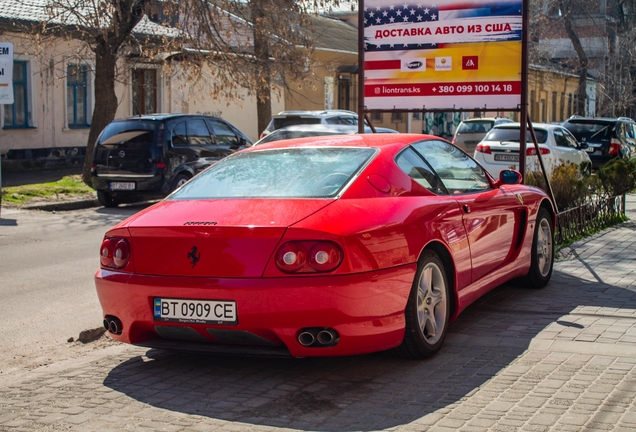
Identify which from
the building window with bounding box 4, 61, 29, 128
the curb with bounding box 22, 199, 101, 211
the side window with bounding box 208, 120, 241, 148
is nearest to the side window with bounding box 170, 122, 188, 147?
the side window with bounding box 208, 120, 241, 148

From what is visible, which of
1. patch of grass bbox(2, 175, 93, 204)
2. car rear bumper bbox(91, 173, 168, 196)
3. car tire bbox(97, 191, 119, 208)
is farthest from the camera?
patch of grass bbox(2, 175, 93, 204)

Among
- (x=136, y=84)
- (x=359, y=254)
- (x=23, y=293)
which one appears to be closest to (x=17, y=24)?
(x=136, y=84)

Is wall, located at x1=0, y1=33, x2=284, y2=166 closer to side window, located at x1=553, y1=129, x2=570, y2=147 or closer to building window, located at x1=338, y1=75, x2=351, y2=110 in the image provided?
side window, located at x1=553, y1=129, x2=570, y2=147

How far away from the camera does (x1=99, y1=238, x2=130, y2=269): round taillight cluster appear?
5.21m

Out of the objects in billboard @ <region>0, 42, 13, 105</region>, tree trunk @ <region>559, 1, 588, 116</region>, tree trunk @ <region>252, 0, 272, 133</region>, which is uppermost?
tree trunk @ <region>559, 1, 588, 116</region>

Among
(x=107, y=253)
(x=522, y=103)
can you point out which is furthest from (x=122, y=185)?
(x=107, y=253)

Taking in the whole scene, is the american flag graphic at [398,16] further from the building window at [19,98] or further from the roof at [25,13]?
the building window at [19,98]

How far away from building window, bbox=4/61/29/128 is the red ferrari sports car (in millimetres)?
19661

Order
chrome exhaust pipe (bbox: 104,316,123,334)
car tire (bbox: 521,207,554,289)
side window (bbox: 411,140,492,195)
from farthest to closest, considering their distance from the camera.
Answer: car tire (bbox: 521,207,554,289) < side window (bbox: 411,140,492,195) < chrome exhaust pipe (bbox: 104,316,123,334)

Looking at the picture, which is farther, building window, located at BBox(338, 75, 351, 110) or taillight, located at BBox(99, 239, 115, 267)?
building window, located at BBox(338, 75, 351, 110)

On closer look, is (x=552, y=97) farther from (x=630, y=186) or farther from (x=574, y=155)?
(x=630, y=186)

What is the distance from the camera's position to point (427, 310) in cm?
555

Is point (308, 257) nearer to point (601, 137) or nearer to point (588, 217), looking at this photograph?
point (588, 217)

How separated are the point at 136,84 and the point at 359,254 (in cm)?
2536
